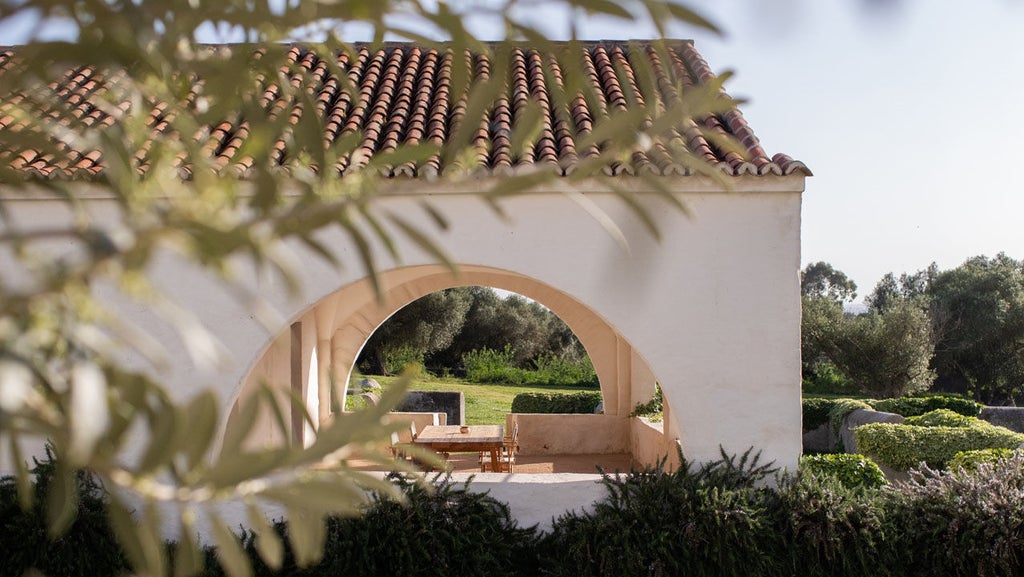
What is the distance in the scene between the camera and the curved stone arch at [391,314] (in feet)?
35.7

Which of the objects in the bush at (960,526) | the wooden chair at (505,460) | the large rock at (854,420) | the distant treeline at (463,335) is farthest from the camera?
the distant treeline at (463,335)

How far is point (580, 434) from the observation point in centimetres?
1212

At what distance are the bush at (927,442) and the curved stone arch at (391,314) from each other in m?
3.04

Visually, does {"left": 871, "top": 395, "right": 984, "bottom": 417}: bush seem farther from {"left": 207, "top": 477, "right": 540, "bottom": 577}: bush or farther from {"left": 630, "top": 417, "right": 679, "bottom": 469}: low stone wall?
{"left": 207, "top": 477, "right": 540, "bottom": 577}: bush

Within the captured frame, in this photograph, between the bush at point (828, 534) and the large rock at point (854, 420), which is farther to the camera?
the large rock at point (854, 420)

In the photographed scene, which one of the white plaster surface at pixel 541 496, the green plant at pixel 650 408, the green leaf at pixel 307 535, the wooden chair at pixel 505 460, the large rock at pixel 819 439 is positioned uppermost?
the green leaf at pixel 307 535

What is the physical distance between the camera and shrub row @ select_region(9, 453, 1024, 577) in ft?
19.1

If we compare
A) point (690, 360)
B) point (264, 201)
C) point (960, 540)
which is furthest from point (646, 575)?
point (264, 201)

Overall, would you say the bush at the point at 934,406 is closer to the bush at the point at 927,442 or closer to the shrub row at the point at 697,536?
the bush at the point at 927,442

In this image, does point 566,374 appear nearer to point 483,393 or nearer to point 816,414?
point 483,393

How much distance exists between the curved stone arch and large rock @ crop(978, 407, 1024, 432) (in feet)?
24.7

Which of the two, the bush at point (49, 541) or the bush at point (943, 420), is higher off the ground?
the bush at point (943, 420)

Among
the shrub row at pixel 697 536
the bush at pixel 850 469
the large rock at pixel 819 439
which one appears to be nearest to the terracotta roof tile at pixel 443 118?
the shrub row at pixel 697 536

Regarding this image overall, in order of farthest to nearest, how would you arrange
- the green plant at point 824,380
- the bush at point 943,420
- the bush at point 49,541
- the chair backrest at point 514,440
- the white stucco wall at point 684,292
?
1. the green plant at point 824,380
2. the bush at point 943,420
3. the chair backrest at point 514,440
4. the white stucco wall at point 684,292
5. the bush at point 49,541
